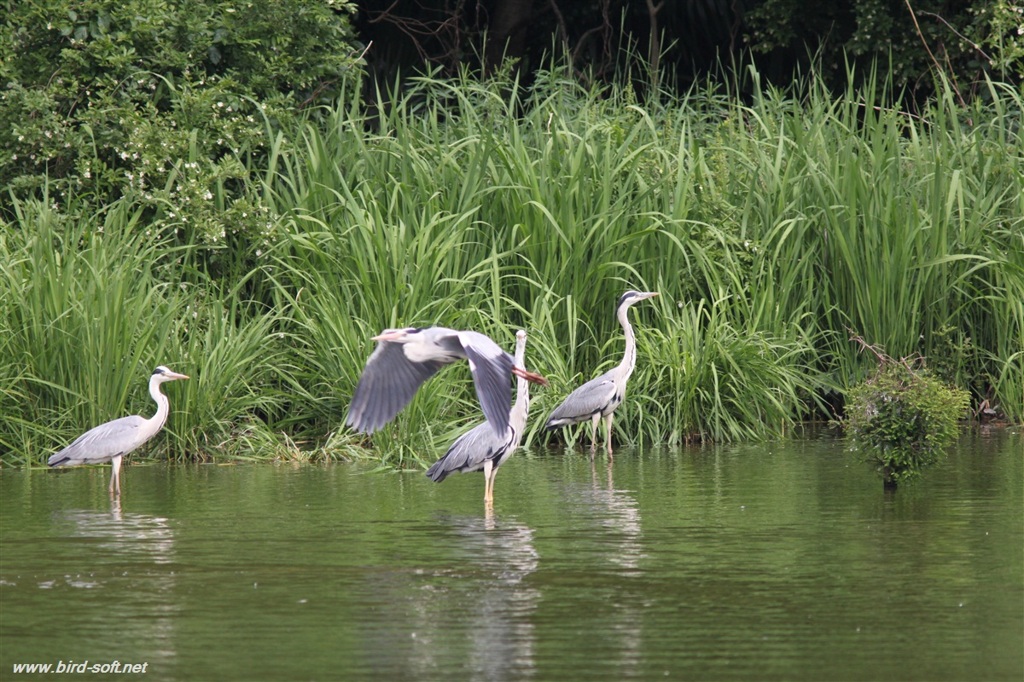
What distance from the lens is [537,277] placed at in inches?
494

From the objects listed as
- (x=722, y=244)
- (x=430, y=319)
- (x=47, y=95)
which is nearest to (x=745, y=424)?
(x=722, y=244)

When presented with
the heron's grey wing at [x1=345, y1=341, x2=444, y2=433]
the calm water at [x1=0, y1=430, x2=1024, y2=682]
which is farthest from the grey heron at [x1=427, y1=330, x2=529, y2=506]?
the heron's grey wing at [x1=345, y1=341, x2=444, y2=433]

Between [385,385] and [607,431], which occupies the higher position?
[385,385]

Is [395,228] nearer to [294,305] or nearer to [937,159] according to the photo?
[294,305]

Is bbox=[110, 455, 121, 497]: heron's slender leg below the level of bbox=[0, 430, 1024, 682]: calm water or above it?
above

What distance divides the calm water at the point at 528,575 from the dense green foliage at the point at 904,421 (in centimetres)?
22

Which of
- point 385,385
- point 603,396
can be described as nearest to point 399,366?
point 385,385

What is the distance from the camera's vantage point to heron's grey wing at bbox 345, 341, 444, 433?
952 cm

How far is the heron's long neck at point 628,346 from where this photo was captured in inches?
456

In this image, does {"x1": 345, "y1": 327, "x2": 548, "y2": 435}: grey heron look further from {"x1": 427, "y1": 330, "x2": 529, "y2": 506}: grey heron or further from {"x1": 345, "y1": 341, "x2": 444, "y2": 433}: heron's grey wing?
{"x1": 427, "y1": 330, "x2": 529, "y2": 506}: grey heron

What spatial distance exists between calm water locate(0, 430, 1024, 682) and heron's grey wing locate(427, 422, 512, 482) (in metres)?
0.29

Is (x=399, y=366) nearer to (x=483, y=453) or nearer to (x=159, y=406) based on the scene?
(x=483, y=453)

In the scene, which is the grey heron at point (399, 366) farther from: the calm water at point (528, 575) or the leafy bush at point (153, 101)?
the leafy bush at point (153, 101)

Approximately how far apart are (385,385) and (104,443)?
196 centimetres
